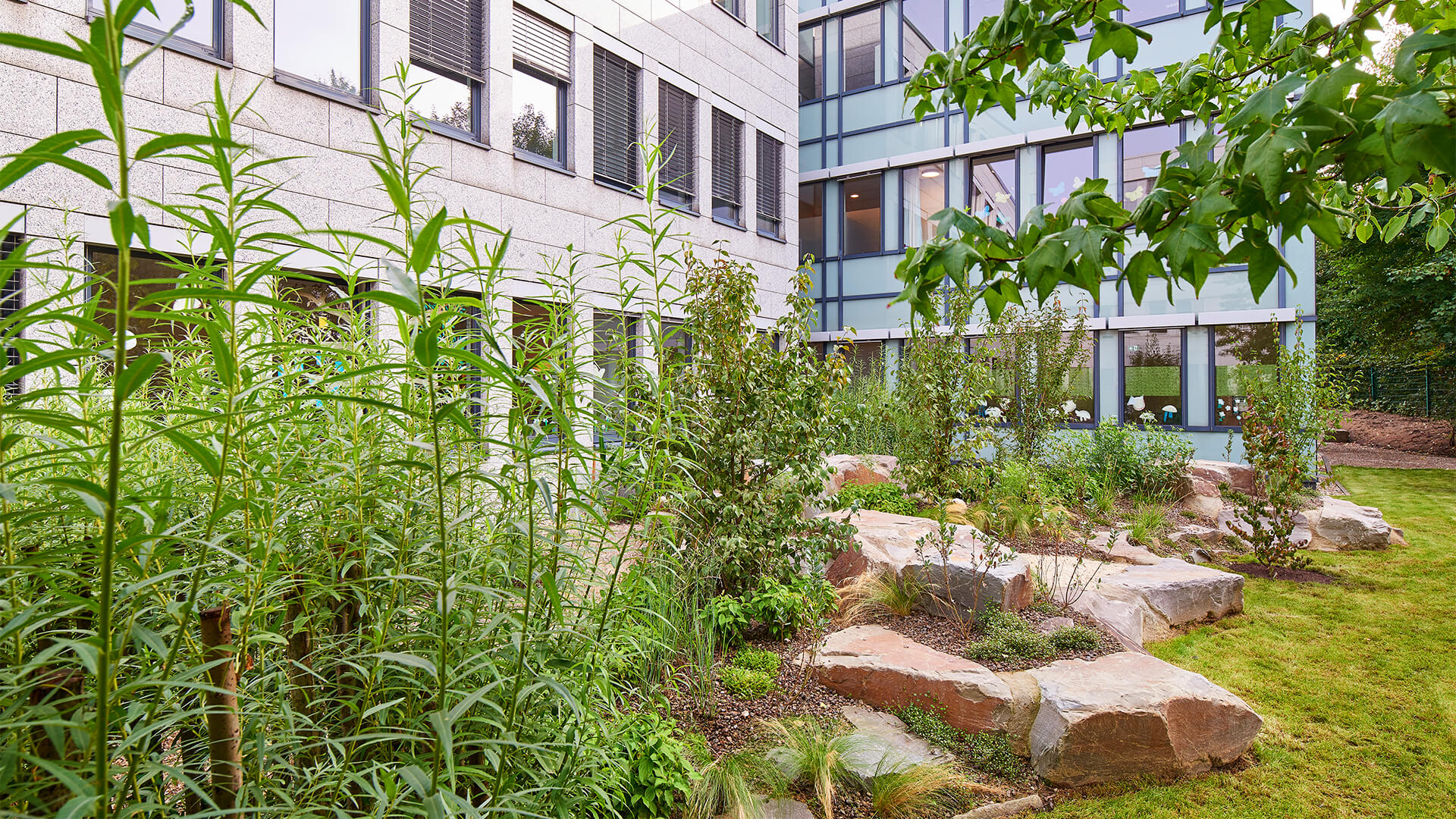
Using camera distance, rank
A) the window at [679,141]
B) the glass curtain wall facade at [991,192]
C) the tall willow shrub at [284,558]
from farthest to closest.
A: the glass curtain wall facade at [991,192] → the window at [679,141] → the tall willow shrub at [284,558]

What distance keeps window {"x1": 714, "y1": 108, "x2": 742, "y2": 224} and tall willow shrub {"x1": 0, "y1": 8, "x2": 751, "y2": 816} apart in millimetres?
9377

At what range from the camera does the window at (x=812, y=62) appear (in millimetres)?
14227

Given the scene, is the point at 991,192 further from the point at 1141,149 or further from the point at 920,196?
the point at 1141,149

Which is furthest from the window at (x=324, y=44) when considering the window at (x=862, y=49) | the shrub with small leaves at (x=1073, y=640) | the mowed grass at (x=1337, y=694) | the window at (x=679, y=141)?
the window at (x=862, y=49)

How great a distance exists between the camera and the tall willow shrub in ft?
2.81

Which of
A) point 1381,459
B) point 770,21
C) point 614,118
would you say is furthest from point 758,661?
point 1381,459

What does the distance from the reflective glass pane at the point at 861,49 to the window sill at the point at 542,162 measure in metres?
7.94

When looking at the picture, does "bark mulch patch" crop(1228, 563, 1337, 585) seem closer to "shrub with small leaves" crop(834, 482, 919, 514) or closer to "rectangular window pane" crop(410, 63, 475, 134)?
"shrub with small leaves" crop(834, 482, 919, 514)

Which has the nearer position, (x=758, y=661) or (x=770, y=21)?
(x=758, y=661)

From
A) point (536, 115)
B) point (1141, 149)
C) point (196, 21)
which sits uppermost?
point (1141, 149)

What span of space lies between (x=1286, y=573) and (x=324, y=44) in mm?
9800

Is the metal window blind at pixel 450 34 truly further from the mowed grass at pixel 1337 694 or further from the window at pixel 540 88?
the mowed grass at pixel 1337 694

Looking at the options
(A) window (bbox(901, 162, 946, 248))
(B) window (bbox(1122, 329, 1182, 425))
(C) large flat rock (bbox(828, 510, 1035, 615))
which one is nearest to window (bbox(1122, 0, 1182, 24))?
(A) window (bbox(901, 162, 946, 248))

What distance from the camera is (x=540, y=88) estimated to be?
818cm
